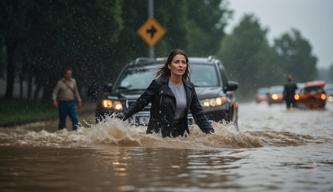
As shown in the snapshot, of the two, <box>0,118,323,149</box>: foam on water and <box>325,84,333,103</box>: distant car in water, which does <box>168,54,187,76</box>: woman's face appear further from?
<box>325,84,333,103</box>: distant car in water

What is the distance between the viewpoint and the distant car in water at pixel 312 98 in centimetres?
3927

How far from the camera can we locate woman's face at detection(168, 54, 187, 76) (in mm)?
9884

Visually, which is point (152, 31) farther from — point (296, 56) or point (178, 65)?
point (296, 56)

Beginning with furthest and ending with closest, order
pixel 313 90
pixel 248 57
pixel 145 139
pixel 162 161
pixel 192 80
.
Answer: pixel 248 57, pixel 313 90, pixel 192 80, pixel 145 139, pixel 162 161

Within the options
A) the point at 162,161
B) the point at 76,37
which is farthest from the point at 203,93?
the point at 76,37

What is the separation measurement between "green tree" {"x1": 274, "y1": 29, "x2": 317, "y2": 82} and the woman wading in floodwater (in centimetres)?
15868

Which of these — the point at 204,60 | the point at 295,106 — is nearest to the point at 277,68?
the point at 295,106

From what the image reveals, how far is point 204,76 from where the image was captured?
1472 cm

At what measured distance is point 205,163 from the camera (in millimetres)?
8781

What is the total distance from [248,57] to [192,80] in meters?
121

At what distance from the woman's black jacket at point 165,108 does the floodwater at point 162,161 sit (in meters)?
0.20

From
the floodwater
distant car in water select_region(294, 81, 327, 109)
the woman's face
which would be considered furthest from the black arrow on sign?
the woman's face

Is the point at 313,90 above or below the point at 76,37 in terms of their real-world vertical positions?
below

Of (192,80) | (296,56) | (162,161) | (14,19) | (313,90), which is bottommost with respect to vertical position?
(162,161)
